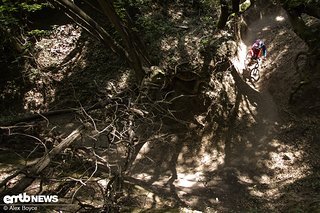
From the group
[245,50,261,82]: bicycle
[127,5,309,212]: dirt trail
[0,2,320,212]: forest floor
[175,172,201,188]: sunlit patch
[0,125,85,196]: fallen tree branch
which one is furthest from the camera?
[245,50,261,82]: bicycle

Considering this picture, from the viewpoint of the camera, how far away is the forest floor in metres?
9.49

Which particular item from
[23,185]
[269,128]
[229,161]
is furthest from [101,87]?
[23,185]

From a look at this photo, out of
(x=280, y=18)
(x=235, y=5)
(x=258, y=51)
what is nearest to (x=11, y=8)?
(x=235, y=5)

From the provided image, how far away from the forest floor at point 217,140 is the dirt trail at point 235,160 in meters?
0.04

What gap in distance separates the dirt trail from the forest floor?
36 millimetres

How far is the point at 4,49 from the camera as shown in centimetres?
1482

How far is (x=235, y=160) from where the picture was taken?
39.2ft

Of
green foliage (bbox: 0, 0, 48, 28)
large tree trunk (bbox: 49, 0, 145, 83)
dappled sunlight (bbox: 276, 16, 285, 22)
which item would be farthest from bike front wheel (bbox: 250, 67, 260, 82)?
green foliage (bbox: 0, 0, 48, 28)

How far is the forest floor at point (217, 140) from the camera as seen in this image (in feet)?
31.1

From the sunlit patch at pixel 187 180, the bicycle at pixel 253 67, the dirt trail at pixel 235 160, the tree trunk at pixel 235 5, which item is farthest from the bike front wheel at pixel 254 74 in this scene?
the sunlit patch at pixel 187 180

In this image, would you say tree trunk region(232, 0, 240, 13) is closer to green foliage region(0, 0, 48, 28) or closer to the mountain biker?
the mountain biker

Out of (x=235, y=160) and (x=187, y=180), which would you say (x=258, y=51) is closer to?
(x=235, y=160)

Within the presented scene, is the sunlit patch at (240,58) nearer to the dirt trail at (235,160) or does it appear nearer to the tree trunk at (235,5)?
the dirt trail at (235,160)

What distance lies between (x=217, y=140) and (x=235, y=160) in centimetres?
115
